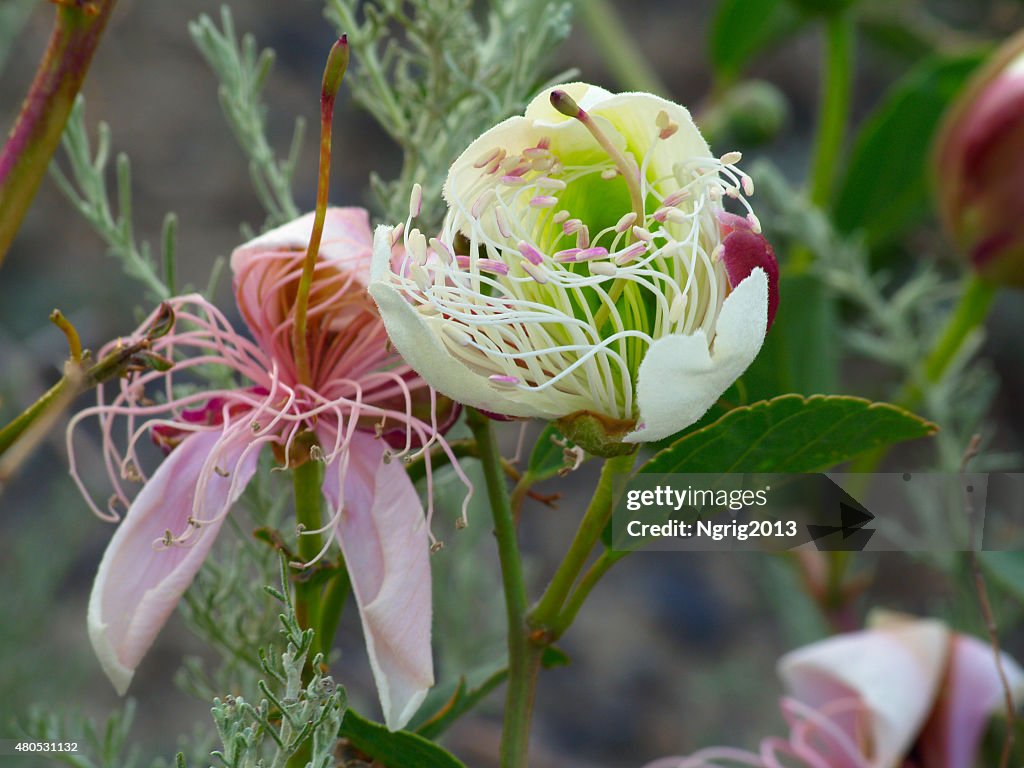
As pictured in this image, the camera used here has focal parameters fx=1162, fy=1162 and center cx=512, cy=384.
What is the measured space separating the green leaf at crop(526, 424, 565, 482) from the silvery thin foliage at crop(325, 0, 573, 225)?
0.10 meters

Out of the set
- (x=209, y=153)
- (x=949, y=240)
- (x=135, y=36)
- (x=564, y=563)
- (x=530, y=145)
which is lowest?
(x=564, y=563)

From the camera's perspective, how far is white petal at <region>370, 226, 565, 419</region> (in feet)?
0.92

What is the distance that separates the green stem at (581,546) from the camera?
0.32 metres

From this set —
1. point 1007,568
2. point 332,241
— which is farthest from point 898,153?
point 332,241

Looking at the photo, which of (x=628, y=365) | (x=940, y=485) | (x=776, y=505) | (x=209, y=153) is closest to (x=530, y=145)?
(x=628, y=365)

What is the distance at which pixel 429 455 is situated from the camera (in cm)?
35

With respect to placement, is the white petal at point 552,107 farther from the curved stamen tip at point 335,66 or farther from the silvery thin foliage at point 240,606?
the silvery thin foliage at point 240,606

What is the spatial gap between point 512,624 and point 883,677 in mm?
292

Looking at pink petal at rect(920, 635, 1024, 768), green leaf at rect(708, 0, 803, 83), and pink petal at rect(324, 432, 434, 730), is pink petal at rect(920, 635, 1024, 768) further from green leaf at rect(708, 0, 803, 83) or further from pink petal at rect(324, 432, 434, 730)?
green leaf at rect(708, 0, 803, 83)

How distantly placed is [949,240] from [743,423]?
18.8 inches

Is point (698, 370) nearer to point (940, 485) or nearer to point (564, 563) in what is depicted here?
point (564, 563)

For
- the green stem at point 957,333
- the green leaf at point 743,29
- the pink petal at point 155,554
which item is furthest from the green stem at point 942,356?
the pink petal at point 155,554

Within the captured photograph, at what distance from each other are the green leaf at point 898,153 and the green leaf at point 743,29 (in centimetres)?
10

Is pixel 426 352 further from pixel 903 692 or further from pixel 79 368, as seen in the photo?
pixel 903 692
